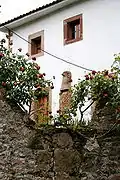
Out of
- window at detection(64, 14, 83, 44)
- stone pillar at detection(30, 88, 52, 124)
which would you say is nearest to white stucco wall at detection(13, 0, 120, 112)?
window at detection(64, 14, 83, 44)

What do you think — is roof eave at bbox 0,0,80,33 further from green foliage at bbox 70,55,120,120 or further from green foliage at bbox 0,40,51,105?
green foliage at bbox 0,40,51,105

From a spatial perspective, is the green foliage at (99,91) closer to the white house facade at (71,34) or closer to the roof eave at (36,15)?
the white house facade at (71,34)

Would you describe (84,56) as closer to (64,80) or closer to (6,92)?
(64,80)

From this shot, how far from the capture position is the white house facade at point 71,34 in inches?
613

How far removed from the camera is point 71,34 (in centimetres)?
1723

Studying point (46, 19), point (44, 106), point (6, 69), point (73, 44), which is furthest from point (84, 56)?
point (6, 69)

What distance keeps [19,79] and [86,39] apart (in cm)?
863

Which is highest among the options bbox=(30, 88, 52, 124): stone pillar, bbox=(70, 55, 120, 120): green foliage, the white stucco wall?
the white stucco wall

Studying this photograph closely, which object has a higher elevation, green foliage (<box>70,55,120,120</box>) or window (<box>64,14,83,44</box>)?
window (<box>64,14,83,44</box>)

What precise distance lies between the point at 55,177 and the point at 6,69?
154 cm

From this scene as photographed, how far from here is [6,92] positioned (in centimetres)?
768

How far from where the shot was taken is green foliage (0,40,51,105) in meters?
7.75

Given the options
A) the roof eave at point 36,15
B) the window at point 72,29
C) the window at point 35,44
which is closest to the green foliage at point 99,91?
the roof eave at point 36,15

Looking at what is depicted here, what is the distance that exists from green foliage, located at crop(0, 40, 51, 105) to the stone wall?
0.22 metres
